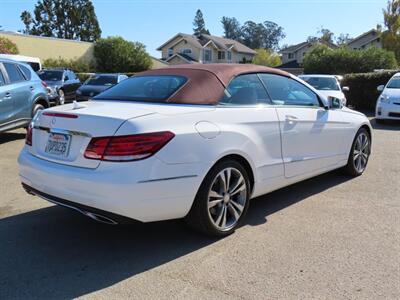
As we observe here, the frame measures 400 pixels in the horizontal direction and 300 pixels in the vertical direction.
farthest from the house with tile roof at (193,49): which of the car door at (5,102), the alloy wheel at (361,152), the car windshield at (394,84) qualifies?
the alloy wheel at (361,152)

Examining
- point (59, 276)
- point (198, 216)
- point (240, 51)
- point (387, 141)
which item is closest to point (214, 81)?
point (198, 216)

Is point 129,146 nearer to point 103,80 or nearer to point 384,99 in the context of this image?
point 384,99

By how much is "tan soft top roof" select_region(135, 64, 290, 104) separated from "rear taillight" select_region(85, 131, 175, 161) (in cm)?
72

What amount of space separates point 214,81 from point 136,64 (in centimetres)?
4096

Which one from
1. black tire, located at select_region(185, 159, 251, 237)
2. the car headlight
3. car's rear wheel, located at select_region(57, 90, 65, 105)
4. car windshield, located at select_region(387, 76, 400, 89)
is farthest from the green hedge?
black tire, located at select_region(185, 159, 251, 237)

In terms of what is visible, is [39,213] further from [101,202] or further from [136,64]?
[136,64]

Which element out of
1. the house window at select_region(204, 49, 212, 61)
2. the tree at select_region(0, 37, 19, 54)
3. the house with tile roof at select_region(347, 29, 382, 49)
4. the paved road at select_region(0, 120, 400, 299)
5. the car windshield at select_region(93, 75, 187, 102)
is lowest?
the paved road at select_region(0, 120, 400, 299)

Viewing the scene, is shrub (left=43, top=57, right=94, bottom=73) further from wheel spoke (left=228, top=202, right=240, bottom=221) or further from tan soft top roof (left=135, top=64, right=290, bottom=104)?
wheel spoke (left=228, top=202, right=240, bottom=221)

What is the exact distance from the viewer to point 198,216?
154 inches

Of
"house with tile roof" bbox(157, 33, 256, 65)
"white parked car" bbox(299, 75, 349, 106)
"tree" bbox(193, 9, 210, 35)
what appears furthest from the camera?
"tree" bbox(193, 9, 210, 35)

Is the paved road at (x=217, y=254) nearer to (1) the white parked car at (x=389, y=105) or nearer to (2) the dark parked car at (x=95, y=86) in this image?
(1) the white parked car at (x=389, y=105)

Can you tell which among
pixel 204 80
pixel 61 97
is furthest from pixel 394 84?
pixel 61 97

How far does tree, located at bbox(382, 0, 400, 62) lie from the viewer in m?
37.6

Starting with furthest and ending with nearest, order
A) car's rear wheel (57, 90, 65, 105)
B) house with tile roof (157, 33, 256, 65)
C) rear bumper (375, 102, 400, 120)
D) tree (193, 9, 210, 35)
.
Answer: tree (193, 9, 210, 35)
house with tile roof (157, 33, 256, 65)
car's rear wheel (57, 90, 65, 105)
rear bumper (375, 102, 400, 120)
